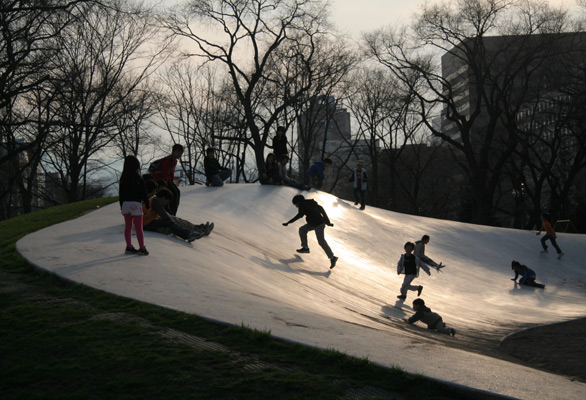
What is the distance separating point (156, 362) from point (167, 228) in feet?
24.5

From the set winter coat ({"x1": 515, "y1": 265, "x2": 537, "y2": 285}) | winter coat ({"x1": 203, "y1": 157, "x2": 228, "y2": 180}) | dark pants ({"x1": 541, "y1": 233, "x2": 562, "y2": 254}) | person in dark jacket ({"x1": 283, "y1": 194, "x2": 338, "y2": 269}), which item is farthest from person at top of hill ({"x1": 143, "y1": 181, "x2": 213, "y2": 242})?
dark pants ({"x1": 541, "y1": 233, "x2": 562, "y2": 254})

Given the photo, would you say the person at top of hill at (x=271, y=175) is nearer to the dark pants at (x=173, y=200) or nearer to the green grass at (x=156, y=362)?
the dark pants at (x=173, y=200)

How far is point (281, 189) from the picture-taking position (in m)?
20.8

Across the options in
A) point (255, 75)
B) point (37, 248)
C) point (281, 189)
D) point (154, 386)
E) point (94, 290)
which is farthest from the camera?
point (255, 75)

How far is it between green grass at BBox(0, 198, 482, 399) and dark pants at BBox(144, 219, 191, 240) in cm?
551

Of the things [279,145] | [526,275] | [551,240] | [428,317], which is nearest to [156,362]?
[428,317]

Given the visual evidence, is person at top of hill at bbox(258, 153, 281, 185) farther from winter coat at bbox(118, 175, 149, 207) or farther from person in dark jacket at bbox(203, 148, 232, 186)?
winter coat at bbox(118, 175, 149, 207)

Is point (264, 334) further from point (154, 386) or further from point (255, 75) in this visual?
point (255, 75)

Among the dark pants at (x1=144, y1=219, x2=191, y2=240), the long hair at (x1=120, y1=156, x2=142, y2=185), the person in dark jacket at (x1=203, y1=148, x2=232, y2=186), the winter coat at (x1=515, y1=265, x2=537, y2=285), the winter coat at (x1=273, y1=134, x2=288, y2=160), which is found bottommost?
the winter coat at (x1=515, y1=265, x2=537, y2=285)

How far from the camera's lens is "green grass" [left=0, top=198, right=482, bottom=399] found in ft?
15.1

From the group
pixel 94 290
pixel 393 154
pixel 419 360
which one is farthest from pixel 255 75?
pixel 419 360

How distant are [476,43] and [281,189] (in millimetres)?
17591

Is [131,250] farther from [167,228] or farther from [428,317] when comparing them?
[428,317]

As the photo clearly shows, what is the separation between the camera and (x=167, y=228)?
40.3 feet
